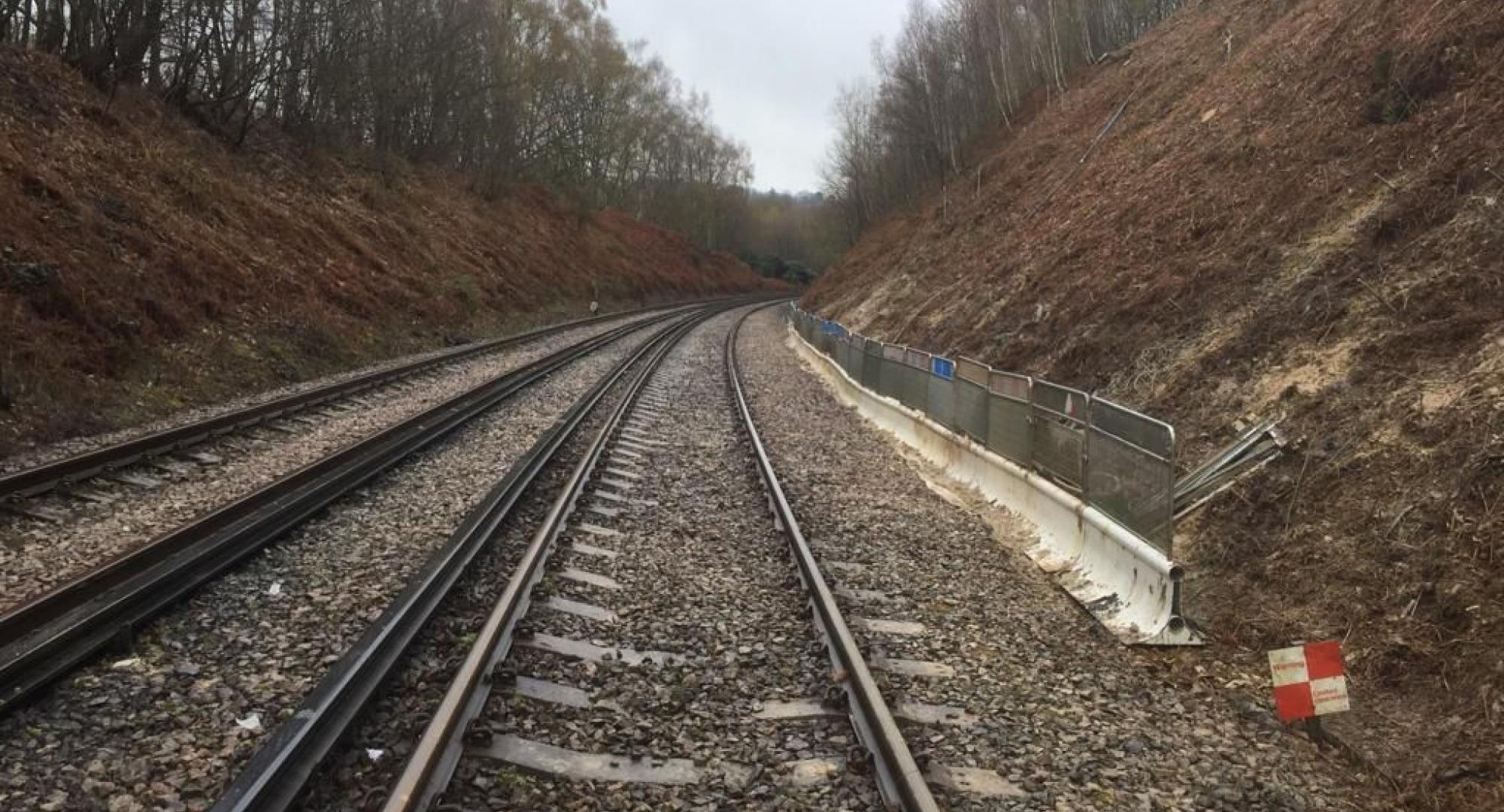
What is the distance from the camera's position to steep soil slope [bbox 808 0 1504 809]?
520 centimetres

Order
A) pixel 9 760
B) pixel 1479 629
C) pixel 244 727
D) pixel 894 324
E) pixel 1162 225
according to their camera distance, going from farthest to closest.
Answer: pixel 894 324 < pixel 1162 225 < pixel 1479 629 < pixel 244 727 < pixel 9 760

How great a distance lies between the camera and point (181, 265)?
659 inches

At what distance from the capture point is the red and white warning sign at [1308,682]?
4719 millimetres

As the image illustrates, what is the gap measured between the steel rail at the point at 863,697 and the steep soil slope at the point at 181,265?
328 inches

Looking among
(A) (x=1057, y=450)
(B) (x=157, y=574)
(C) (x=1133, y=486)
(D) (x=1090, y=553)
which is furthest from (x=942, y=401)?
(B) (x=157, y=574)

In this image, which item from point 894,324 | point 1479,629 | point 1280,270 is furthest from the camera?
point 894,324

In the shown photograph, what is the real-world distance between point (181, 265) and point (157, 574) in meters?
12.9

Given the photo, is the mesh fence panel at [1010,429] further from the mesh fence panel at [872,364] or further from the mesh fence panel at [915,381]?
the mesh fence panel at [872,364]

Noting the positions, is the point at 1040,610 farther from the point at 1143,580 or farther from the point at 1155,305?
the point at 1155,305

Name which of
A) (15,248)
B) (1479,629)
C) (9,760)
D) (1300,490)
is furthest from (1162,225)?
(15,248)

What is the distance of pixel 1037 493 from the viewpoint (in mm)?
8898

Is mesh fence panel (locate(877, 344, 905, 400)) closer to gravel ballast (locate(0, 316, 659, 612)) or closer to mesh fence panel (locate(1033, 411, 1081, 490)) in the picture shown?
mesh fence panel (locate(1033, 411, 1081, 490))

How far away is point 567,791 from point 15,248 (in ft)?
45.6

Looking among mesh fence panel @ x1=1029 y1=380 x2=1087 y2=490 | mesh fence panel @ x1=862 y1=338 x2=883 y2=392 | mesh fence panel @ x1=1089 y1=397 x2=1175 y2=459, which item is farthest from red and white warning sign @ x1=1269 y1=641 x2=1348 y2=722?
mesh fence panel @ x1=862 y1=338 x2=883 y2=392
